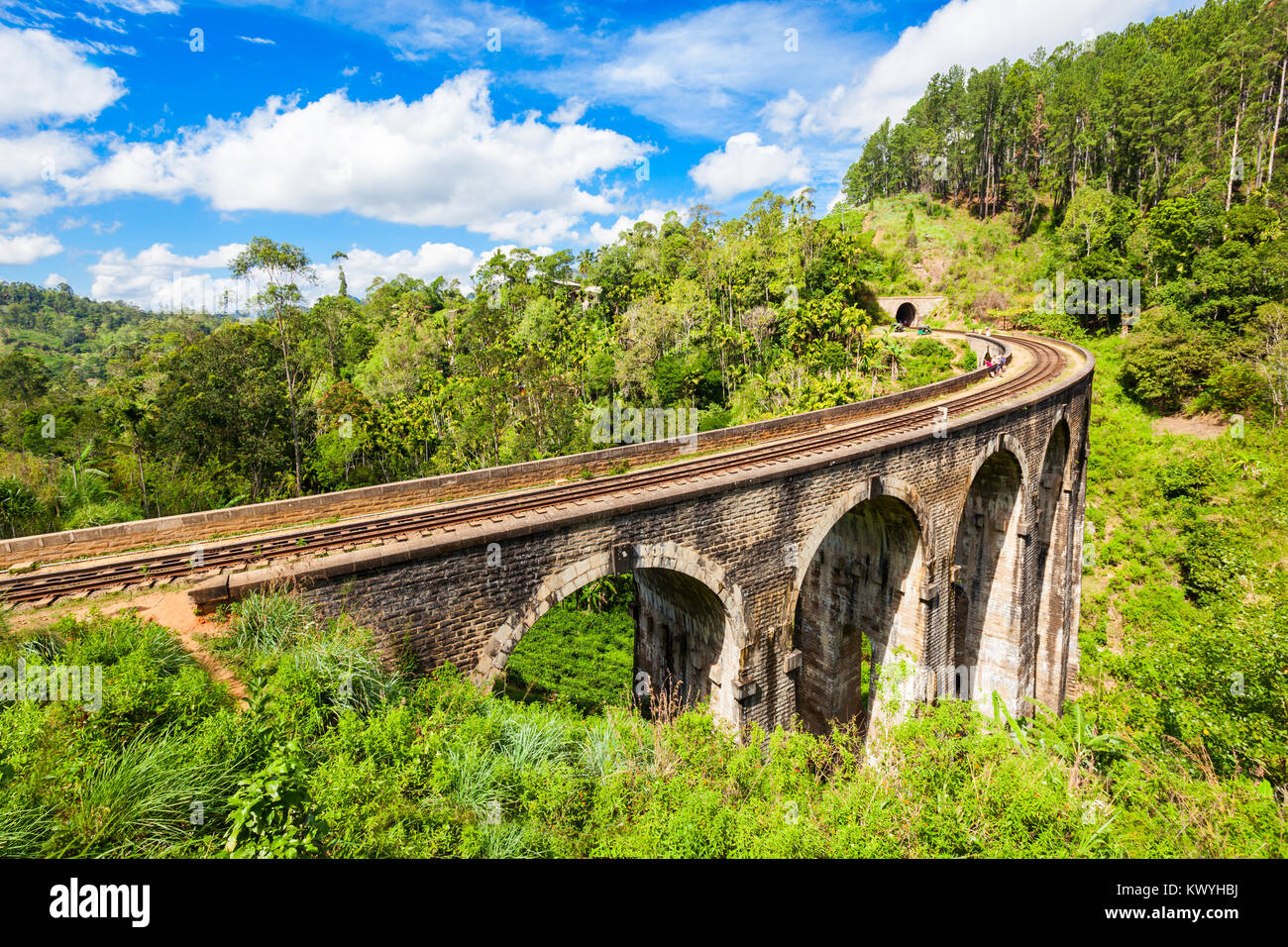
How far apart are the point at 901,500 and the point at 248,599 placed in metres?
13.7

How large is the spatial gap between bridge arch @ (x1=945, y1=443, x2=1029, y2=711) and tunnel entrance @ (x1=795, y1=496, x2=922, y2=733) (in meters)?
4.67

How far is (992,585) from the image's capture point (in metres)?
21.6

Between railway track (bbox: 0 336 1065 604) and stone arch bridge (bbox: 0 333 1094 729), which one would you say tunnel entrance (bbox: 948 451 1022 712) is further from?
railway track (bbox: 0 336 1065 604)

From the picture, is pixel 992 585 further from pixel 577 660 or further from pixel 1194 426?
pixel 1194 426

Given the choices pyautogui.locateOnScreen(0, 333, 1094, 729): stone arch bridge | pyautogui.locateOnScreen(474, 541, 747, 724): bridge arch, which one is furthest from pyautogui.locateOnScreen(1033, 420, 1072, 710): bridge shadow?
pyautogui.locateOnScreen(474, 541, 747, 724): bridge arch

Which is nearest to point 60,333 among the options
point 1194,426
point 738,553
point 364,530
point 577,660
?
point 577,660

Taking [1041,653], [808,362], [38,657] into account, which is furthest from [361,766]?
[808,362]

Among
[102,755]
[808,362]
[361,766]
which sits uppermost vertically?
[808,362]

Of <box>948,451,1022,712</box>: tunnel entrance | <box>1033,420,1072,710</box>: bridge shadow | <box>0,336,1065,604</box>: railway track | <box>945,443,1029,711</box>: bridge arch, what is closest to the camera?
<box>0,336,1065,604</box>: railway track

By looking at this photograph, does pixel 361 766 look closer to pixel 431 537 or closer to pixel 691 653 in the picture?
pixel 431 537

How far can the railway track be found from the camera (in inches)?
359

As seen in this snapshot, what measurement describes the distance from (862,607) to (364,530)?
13.9m

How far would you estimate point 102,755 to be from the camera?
17.2ft
